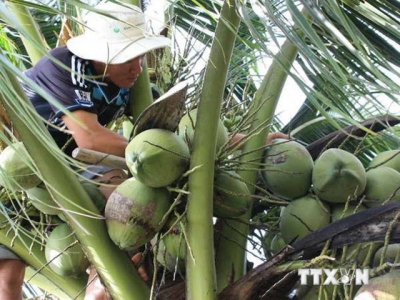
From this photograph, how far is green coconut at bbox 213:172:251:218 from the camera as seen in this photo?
165cm

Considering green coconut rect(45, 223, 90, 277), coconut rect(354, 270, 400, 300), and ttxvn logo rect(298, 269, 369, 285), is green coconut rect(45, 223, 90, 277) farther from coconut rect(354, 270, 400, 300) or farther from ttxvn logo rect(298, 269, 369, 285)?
coconut rect(354, 270, 400, 300)

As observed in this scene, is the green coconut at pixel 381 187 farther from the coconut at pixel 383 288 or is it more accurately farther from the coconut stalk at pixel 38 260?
the coconut stalk at pixel 38 260

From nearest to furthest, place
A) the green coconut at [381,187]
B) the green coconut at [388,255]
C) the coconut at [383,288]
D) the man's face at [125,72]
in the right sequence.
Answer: the coconut at [383,288] < the green coconut at [388,255] < the green coconut at [381,187] < the man's face at [125,72]

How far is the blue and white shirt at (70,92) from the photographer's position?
73.7 inches

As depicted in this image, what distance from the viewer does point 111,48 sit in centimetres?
198

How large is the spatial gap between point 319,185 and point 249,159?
197mm

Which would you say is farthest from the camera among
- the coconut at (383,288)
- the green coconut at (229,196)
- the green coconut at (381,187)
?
the green coconut at (381,187)

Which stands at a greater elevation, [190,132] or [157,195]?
[190,132]

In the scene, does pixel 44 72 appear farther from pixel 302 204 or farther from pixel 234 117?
pixel 302 204

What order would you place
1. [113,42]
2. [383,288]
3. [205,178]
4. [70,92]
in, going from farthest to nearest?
[113,42] < [70,92] < [205,178] < [383,288]

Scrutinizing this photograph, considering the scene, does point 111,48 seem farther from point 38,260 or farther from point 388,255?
point 388,255

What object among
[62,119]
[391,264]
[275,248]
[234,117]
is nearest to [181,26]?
[234,117]

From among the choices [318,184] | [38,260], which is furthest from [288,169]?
[38,260]

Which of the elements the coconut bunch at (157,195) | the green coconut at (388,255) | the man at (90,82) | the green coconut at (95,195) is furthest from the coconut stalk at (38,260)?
the green coconut at (388,255)
